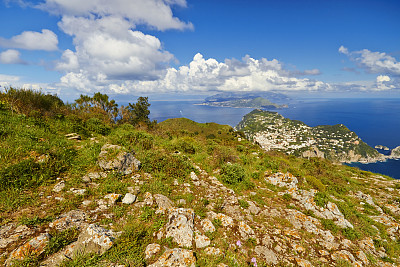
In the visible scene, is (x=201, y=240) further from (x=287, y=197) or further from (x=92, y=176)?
(x=287, y=197)

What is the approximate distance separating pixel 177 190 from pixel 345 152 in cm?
18141

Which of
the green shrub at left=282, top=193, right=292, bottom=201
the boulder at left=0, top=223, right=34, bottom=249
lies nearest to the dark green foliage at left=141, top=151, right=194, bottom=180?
the boulder at left=0, top=223, right=34, bottom=249

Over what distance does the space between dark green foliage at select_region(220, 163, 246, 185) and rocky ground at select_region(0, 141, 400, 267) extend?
52 cm

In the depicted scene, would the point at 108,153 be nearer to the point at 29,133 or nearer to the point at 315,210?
the point at 29,133

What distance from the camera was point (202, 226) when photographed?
5031 millimetres

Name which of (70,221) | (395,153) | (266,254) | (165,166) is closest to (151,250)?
(70,221)

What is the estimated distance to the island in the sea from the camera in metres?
126

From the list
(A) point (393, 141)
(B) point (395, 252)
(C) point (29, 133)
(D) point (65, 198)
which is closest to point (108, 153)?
(D) point (65, 198)

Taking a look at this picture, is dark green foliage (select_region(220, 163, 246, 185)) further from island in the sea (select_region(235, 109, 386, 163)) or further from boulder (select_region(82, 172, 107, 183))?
island in the sea (select_region(235, 109, 386, 163))

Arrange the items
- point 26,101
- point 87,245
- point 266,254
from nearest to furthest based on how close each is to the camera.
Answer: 1. point 87,245
2. point 266,254
3. point 26,101

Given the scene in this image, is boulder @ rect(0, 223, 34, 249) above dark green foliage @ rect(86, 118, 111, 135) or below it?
below

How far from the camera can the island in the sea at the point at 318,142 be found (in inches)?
4946

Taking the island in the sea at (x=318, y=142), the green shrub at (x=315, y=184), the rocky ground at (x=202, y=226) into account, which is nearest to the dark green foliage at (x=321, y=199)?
the rocky ground at (x=202, y=226)

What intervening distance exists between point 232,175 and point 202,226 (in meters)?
4.09
